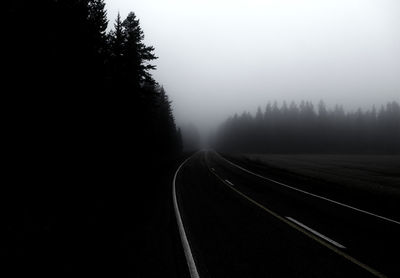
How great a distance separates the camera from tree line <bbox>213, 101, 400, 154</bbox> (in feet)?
338

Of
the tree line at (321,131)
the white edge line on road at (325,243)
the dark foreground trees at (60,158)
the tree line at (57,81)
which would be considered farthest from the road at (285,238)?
the tree line at (321,131)

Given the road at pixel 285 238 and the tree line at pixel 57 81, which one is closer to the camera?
the road at pixel 285 238

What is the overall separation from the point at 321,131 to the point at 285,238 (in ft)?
A: 365

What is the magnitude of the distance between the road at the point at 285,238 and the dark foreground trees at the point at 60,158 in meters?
1.49

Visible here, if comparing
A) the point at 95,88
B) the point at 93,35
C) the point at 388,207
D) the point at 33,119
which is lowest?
the point at 388,207

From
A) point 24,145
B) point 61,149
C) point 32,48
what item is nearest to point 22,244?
point 24,145

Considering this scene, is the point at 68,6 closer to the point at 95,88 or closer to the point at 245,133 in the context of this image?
the point at 95,88

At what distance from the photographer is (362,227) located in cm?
732

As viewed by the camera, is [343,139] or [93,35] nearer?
[93,35]

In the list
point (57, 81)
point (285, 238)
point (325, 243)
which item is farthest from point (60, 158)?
point (325, 243)

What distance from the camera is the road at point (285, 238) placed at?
4.70 meters

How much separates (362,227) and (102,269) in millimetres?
7038

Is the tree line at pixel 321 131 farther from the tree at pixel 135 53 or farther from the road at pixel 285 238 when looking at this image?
the road at pixel 285 238

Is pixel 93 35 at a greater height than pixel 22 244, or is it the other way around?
pixel 93 35
